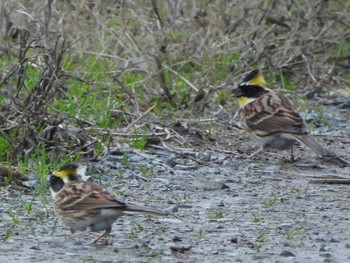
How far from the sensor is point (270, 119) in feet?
36.3

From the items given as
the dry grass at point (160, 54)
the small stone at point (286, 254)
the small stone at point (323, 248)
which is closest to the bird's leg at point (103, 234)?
the small stone at point (286, 254)

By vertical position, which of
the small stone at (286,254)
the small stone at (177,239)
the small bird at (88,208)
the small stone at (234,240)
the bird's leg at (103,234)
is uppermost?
the small bird at (88,208)

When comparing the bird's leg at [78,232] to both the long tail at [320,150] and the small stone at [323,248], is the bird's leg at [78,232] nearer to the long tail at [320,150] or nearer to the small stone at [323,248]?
the small stone at [323,248]

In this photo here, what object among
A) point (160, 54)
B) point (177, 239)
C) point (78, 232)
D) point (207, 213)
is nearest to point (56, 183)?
point (78, 232)

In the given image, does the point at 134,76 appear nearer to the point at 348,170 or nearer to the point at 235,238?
the point at 348,170

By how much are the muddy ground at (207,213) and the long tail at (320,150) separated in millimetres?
83

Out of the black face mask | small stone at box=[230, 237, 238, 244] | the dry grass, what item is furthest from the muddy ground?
the dry grass

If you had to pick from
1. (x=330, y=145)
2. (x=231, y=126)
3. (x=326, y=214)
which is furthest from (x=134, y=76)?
(x=326, y=214)

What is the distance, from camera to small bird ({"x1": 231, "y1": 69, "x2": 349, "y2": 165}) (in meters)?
10.8

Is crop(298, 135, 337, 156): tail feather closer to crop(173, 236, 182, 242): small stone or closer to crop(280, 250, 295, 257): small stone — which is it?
crop(173, 236, 182, 242): small stone

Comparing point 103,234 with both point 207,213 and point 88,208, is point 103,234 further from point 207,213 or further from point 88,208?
point 207,213

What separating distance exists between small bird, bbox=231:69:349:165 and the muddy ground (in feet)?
0.57

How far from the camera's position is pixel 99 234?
7.72m

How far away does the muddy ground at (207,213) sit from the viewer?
705cm
